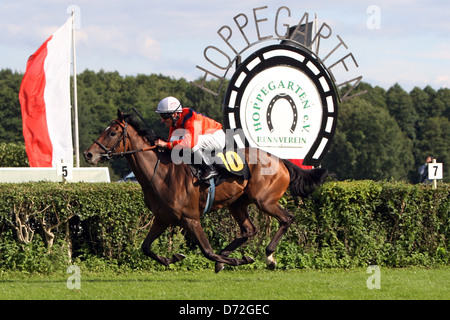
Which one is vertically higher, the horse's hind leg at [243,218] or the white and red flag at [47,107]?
the white and red flag at [47,107]

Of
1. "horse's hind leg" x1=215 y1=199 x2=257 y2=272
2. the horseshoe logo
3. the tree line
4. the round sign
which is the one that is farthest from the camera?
the tree line

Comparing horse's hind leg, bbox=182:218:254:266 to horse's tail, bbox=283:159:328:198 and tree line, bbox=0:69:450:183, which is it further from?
tree line, bbox=0:69:450:183

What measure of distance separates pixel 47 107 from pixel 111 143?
315 inches

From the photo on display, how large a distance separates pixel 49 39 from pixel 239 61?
244 inches

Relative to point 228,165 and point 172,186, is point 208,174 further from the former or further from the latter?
point 172,186

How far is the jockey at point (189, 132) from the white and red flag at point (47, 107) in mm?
7579

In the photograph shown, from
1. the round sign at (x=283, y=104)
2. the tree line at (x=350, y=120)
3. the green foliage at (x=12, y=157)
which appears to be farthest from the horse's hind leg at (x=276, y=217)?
the tree line at (x=350, y=120)

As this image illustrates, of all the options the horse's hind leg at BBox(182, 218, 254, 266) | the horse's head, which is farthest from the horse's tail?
the horse's head

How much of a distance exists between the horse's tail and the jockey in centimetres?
132

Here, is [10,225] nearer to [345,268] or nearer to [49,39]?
[345,268]

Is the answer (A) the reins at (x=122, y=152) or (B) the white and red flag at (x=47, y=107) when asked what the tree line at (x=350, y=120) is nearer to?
(B) the white and red flag at (x=47, y=107)

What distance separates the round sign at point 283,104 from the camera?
1018 cm

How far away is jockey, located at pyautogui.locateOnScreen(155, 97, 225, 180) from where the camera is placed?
23.2 feet

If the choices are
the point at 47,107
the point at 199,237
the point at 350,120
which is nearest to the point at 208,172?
the point at 199,237
